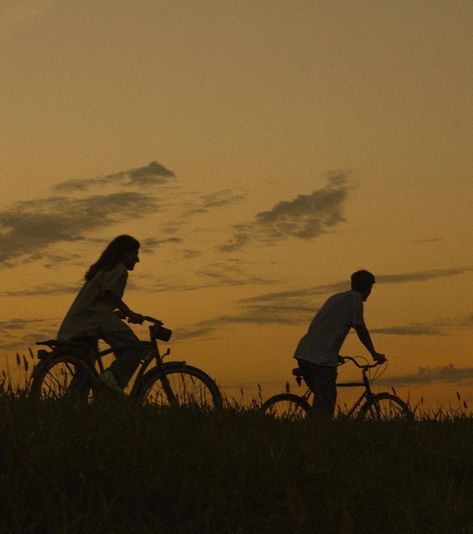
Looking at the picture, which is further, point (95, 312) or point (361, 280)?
point (361, 280)

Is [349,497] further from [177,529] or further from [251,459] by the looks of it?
[177,529]

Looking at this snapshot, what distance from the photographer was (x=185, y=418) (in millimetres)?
9188

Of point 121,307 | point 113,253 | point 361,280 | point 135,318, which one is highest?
point 113,253

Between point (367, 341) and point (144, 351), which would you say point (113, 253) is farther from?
point (367, 341)

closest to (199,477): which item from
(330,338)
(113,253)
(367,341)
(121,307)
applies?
(121,307)

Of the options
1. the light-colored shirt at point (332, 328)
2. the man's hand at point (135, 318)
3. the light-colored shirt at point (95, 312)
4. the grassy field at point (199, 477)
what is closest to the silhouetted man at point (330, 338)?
the light-colored shirt at point (332, 328)

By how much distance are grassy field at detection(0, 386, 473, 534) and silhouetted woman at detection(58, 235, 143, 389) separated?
111 inches

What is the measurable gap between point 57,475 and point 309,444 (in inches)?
99.1

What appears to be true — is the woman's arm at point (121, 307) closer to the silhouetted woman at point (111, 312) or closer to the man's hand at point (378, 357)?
the silhouetted woman at point (111, 312)

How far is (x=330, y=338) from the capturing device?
13.1 metres

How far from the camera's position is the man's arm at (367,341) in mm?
13336

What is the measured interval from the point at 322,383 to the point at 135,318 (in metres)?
2.78

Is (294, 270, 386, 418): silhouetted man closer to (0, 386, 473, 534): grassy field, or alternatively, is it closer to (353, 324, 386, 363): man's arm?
(353, 324, 386, 363): man's arm

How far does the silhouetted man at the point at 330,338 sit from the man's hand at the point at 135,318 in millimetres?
2376
